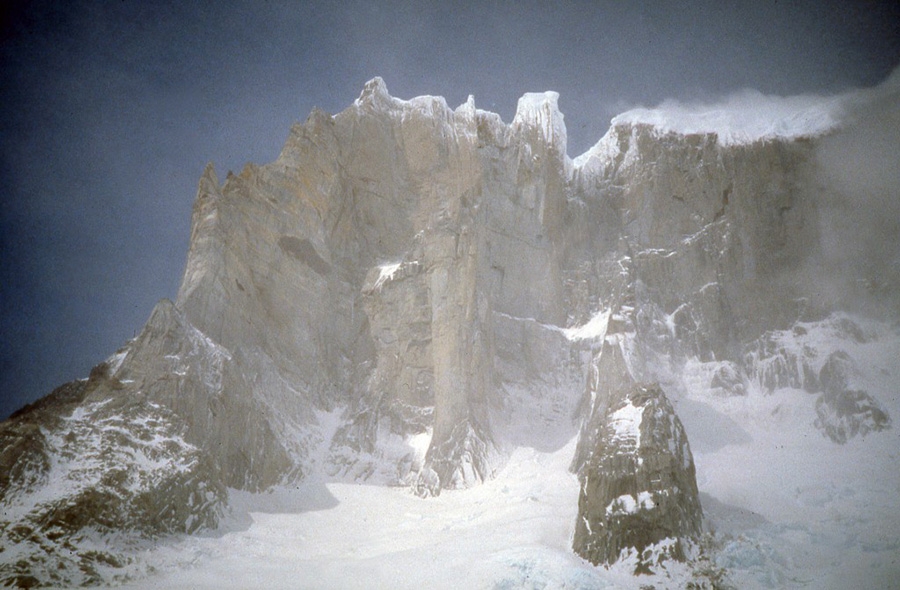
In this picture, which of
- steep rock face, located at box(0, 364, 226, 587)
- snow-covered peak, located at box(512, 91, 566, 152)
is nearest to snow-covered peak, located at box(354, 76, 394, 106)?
snow-covered peak, located at box(512, 91, 566, 152)

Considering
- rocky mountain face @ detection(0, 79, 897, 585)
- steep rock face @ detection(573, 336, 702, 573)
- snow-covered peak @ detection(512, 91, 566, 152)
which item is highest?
snow-covered peak @ detection(512, 91, 566, 152)

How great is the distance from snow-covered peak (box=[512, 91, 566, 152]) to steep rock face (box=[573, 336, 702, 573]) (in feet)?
104

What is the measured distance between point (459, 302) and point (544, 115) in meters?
20.3

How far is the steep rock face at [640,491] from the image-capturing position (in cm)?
3177

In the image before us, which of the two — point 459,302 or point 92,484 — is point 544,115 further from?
point 92,484

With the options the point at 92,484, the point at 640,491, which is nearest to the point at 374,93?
the point at 92,484

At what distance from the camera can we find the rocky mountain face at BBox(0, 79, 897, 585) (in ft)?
149

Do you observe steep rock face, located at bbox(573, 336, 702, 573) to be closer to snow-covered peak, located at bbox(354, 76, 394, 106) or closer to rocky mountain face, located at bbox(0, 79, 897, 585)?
rocky mountain face, located at bbox(0, 79, 897, 585)

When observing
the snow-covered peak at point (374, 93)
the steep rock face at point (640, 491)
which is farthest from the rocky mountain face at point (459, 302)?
the steep rock face at point (640, 491)

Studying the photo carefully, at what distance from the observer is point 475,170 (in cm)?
5881

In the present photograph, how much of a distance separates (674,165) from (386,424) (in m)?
31.5

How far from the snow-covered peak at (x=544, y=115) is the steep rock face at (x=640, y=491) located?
31580mm

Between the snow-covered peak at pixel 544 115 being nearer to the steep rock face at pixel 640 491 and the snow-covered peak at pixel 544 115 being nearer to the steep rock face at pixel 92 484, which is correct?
the steep rock face at pixel 640 491

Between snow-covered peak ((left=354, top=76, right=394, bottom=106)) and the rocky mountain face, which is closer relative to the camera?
the rocky mountain face
